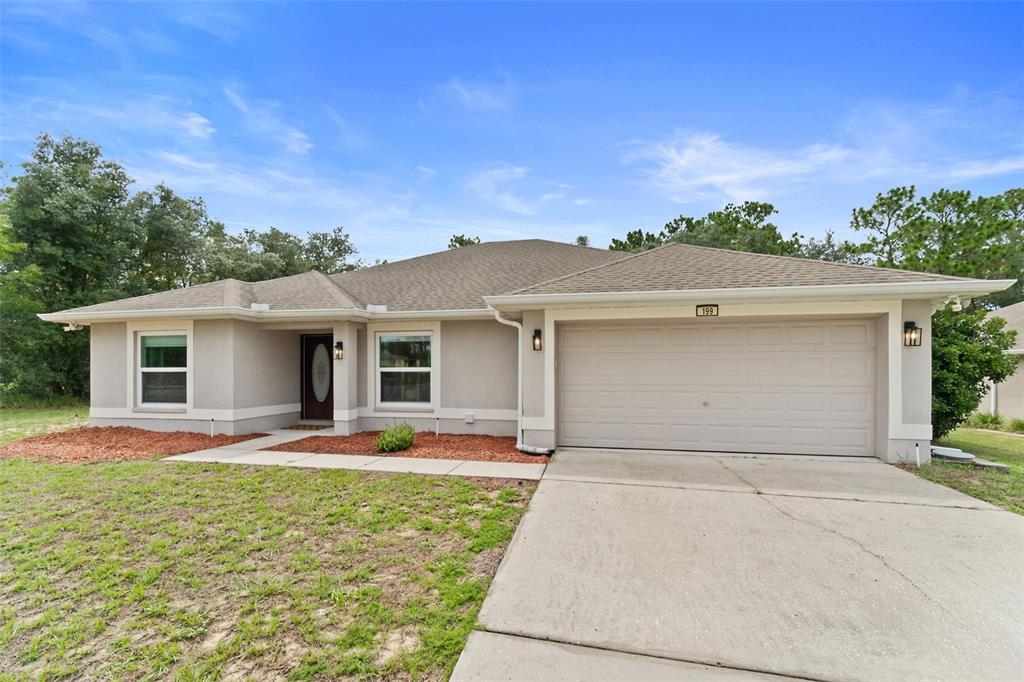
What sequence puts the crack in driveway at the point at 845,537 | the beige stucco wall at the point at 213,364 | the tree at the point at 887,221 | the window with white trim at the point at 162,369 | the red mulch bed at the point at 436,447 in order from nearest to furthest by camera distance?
1. the crack in driveway at the point at 845,537
2. the red mulch bed at the point at 436,447
3. the beige stucco wall at the point at 213,364
4. the window with white trim at the point at 162,369
5. the tree at the point at 887,221

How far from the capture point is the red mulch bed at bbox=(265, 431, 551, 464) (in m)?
7.04

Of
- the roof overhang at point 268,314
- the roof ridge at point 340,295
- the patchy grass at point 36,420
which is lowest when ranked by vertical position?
the patchy grass at point 36,420

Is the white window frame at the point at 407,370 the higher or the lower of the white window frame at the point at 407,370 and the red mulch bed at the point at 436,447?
the higher

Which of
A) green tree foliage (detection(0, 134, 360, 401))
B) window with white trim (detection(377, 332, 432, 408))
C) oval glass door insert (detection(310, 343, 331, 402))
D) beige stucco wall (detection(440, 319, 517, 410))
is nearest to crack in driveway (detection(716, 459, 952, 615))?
beige stucco wall (detection(440, 319, 517, 410))

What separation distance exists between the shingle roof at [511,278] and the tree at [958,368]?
6.34ft

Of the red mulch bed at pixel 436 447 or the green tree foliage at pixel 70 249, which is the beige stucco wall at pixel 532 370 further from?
the green tree foliage at pixel 70 249

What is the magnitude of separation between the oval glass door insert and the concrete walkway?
289 centimetres

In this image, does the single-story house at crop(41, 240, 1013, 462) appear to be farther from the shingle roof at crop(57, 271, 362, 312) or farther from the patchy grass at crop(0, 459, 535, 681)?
the patchy grass at crop(0, 459, 535, 681)

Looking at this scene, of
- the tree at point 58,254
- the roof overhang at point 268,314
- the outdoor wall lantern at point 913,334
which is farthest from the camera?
the tree at point 58,254

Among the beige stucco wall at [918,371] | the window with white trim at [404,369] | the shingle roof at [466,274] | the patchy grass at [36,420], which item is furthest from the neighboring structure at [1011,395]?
the patchy grass at [36,420]

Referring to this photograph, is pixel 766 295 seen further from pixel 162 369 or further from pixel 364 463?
pixel 162 369

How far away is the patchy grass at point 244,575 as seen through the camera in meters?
2.34

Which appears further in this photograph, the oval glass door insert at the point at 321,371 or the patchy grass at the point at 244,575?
the oval glass door insert at the point at 321,371

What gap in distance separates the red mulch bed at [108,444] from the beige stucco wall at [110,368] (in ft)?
2.06
